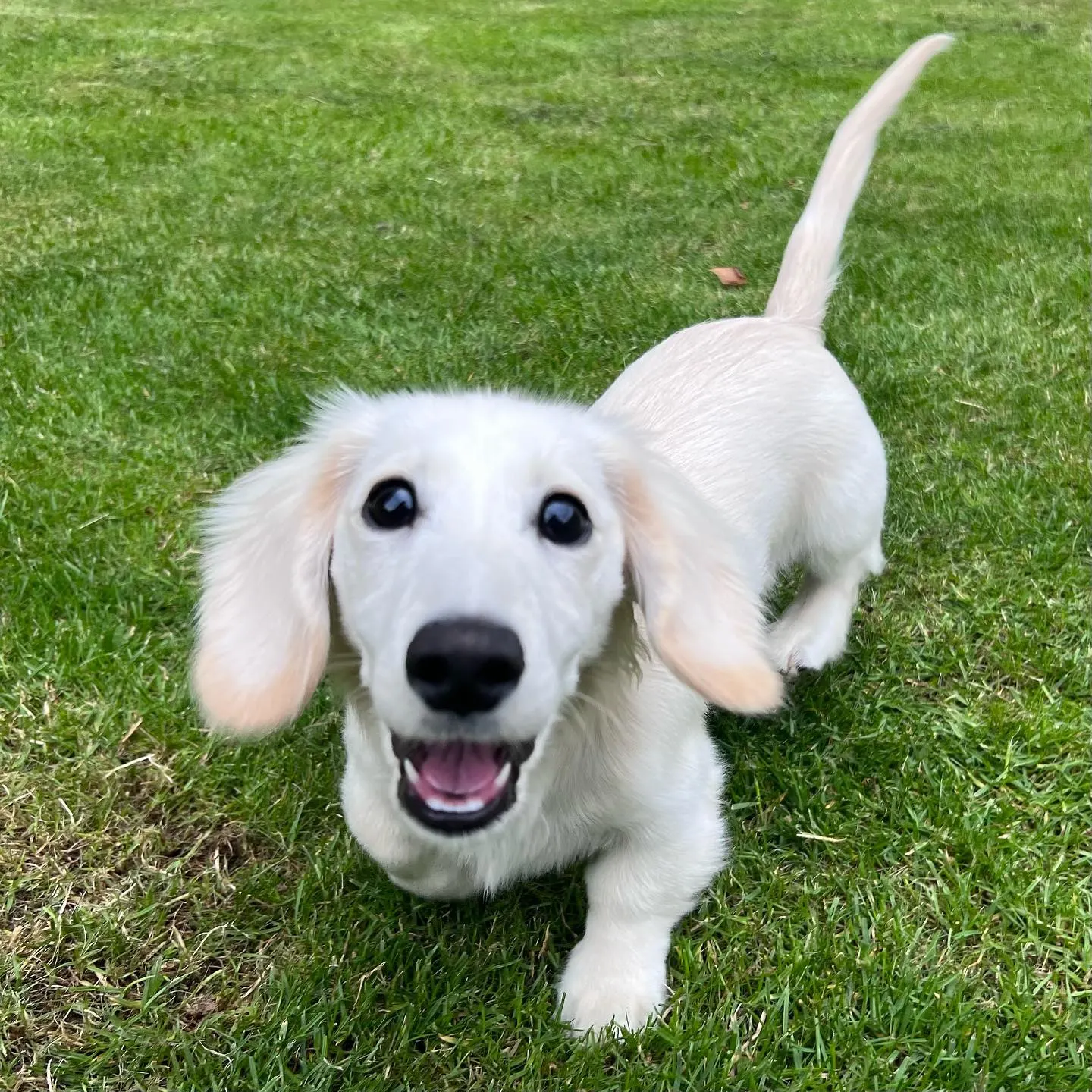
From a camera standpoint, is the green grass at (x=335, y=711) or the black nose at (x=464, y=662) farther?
the green grass at (x=335, y=711)

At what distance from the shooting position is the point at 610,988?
1.67 m

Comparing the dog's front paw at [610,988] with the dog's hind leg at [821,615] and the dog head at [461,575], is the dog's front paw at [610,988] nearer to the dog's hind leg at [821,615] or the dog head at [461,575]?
the dog head at [461,575]

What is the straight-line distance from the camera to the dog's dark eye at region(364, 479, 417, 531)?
4.68 feet

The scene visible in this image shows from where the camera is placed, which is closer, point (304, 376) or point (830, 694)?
point (830, 694)

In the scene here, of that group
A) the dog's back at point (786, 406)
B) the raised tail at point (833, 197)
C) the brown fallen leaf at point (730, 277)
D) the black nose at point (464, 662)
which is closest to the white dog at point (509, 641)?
the black nose at point (464, 662)

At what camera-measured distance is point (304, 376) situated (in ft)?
12.0

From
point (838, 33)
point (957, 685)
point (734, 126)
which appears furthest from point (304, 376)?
point (838, 33)

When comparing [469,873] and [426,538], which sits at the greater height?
[426,538]

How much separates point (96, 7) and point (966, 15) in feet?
35.9

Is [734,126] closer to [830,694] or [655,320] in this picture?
[655,320]

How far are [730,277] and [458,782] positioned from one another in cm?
381

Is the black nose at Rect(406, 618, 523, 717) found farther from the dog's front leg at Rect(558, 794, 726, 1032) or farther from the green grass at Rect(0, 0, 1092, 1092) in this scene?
the green grass at Rect(0, 0, 1092, 1092)

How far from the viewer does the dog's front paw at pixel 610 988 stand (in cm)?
166

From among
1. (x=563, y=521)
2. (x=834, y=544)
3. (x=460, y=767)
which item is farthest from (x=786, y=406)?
(x=460, y=767)
